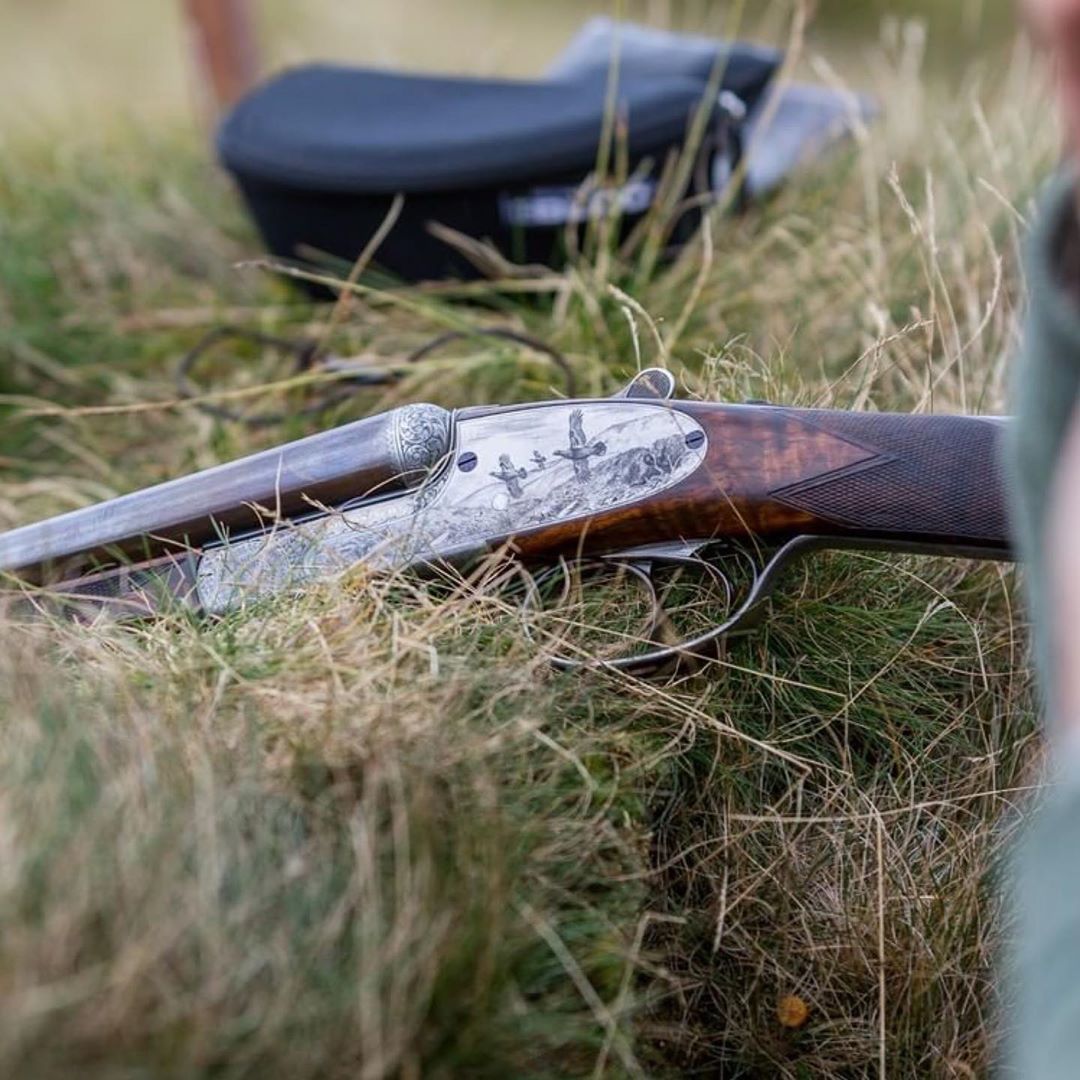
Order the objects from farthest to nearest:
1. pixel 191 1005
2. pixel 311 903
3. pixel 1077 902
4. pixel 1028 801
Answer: pixel 1028 801, pixel 311 903, pixel 191 1005, pixel 1077 902

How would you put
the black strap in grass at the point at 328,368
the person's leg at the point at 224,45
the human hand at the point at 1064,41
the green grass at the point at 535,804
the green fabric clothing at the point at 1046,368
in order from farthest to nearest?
the person's leg at the point at 224,45, the black strap in grass at the point at 328,368, the green grass at the point at 535,804, the green fabric clothing at the point at 1046,368, the human hand at the point at 1064,41

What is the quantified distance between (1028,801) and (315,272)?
193 cm

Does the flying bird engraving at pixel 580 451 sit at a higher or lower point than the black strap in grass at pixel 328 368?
higher

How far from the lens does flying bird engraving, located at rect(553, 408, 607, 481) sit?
172 centimetres

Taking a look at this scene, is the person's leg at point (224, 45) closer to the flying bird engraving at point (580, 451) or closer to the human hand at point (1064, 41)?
Answer: the flying bird engraving at point (580, 451)

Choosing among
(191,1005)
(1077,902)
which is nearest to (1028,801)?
(1077,902)

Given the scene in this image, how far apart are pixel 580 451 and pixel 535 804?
49 centimetres

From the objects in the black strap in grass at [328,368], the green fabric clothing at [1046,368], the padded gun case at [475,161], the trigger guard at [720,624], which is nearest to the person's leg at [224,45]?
the padded gun case at [475,161]

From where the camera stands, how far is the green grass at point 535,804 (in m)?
1.06

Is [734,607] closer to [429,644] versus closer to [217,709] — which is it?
[429,644]

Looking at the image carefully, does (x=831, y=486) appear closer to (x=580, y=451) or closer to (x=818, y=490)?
(x=818, y=490)

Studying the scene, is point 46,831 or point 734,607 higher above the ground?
point 46,831

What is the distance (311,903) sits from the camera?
114 cm

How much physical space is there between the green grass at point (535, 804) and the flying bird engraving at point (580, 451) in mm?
A: 204
